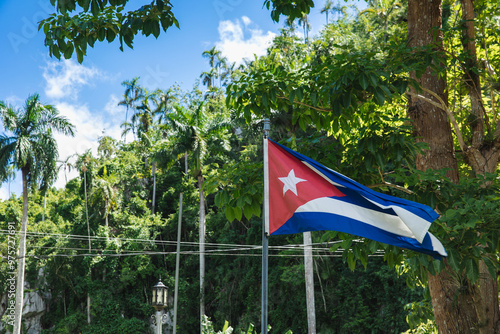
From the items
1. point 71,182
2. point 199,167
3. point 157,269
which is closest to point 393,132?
point 199,167

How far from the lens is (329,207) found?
3713 millimetres

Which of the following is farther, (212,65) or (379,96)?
(212,65)

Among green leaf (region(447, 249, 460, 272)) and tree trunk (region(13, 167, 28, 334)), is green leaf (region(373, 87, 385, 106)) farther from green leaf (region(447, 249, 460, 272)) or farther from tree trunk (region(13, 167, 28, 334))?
tree trunk (region(13, 167, 28, 334))

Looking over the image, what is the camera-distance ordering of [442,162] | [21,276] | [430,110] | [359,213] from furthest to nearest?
[21,276] < [430,110] < [442,162] < [359,213]

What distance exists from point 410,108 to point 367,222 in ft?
6.95

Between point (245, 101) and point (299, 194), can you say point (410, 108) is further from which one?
point (299, 194)

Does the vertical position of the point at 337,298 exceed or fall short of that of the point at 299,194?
it falls short

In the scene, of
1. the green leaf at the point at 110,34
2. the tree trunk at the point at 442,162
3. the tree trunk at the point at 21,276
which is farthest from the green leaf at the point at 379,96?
the tree trunk at the point at 21,276

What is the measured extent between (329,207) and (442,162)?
1891 millimetres

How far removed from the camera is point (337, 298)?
21562 millimetres

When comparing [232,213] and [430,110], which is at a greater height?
[430,110]

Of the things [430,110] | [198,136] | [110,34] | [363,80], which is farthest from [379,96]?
[198,136]

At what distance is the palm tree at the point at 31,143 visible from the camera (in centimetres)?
2262

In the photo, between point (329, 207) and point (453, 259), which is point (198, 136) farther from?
point (453, 259)
